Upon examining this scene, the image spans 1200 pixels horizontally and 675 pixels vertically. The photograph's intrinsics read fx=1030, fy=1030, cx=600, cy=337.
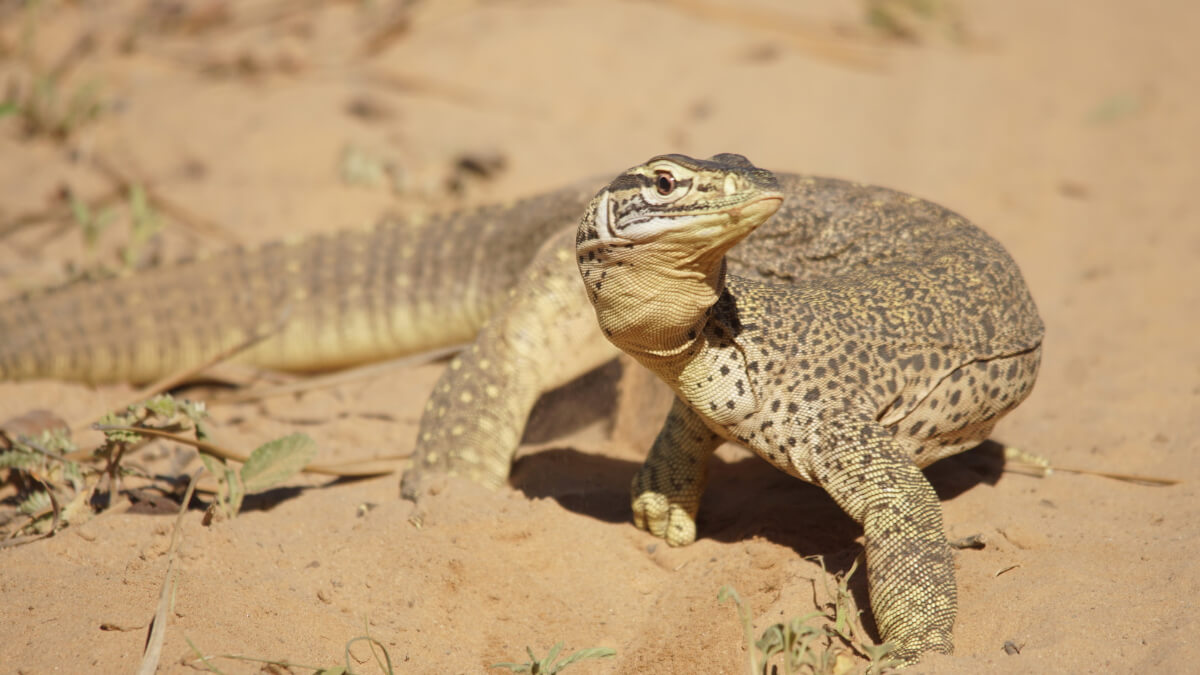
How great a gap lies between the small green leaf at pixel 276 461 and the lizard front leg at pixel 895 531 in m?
2.34

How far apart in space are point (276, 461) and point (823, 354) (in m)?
2.52

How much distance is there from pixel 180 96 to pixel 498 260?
19.9 ft

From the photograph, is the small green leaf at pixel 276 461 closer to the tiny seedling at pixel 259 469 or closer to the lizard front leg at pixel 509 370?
the tiny seedling at pixel 259 469

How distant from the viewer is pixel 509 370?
5.61m

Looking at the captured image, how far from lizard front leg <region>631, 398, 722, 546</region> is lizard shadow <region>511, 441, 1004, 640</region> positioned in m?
0.19

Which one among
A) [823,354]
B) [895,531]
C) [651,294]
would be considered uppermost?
[651,294]

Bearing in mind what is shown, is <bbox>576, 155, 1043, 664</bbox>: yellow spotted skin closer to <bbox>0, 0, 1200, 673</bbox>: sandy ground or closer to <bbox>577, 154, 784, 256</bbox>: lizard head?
<bbox>577, 154, 784, 256</bbox>: lizard head

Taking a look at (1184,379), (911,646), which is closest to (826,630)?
(911,646)

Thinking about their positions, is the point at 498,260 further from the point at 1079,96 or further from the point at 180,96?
the point at 1079,96

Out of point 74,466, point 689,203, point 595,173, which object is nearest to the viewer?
point 689,203

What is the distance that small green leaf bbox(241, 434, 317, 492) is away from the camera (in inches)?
185

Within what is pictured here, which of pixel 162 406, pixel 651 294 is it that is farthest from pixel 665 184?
pixel 162 406

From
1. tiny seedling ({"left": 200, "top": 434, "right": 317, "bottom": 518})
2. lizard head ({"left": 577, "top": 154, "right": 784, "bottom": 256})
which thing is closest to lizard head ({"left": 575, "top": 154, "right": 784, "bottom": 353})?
lizard head ({"left": 577, "top": 154, "right": 784, "bottom": 256})

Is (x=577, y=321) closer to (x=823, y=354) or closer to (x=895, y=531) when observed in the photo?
(x=823, y=354)
